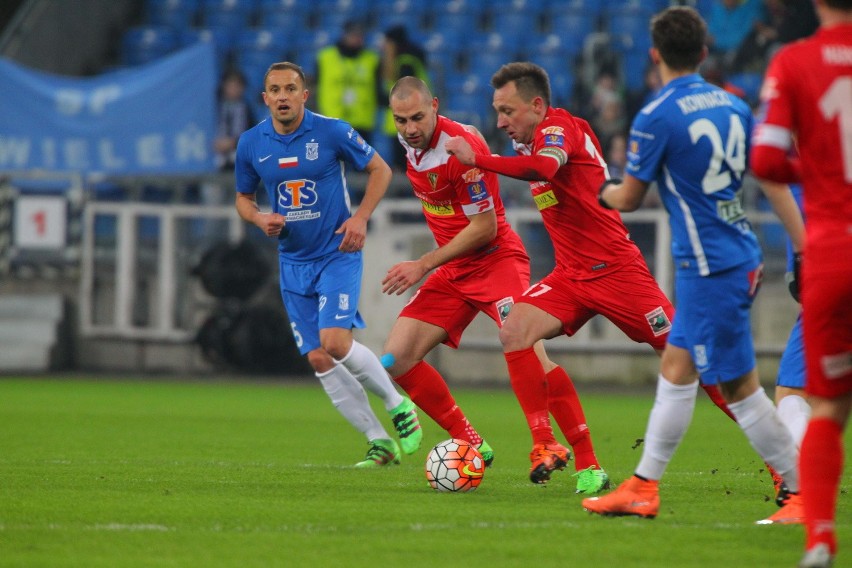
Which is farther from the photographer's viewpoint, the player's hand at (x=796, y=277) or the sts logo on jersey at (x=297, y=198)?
the sts logo on jersey at (x=297, y=198)

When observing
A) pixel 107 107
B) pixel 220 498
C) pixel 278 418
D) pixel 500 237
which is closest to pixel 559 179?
pixel 500 237

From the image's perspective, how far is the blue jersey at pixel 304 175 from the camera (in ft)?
27.7

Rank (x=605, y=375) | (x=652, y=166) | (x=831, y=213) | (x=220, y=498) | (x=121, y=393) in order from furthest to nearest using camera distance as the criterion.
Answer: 1. (x=605, y=375)
2. (x=121, y=393)
3. (x=220, y=498)
4. (x=652, y=166)
5. (x=831, y=213)

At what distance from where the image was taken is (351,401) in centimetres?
848

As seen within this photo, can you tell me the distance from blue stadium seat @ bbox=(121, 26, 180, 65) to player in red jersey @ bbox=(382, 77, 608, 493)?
13491 millimetres

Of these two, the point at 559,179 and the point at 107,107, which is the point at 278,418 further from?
the point at 107,107

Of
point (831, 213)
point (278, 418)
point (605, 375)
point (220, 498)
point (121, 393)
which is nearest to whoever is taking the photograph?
point (831, 213)

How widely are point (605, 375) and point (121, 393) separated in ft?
17.2

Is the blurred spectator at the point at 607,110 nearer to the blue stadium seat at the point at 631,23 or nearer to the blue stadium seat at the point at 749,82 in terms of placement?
the blue stadium seat at the point at 749,82

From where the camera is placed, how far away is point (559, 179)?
727cm

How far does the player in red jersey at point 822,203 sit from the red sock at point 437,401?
3.39 meters

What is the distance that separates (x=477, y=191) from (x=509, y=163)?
3.56ft

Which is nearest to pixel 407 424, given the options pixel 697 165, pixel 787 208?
pixel 697 165

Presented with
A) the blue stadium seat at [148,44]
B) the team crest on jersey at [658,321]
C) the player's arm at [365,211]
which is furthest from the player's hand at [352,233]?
the blue stadium seat at [148,44]
